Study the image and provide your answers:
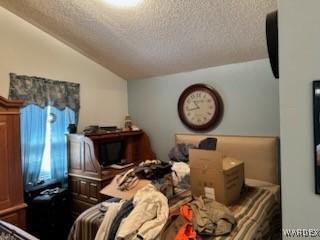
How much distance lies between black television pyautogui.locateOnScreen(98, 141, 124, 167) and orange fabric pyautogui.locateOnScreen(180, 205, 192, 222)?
1.96m

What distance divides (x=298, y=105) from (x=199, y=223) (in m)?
0.85

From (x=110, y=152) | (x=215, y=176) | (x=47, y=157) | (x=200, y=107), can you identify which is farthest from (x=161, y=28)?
(x=47, y=157)

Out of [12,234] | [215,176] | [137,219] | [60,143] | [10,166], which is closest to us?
[137,219]

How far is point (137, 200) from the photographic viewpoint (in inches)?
58.1

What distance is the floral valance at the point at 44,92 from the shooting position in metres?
2.74

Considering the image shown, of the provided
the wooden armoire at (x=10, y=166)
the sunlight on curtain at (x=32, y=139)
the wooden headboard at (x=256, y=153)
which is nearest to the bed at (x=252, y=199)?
the wooden headboard at (x=256, y=153)

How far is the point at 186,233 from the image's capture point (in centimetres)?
132

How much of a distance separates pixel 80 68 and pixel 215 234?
300 cm

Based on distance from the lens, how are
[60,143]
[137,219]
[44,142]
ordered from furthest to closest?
[60,143] < [44,142] < [137,219]

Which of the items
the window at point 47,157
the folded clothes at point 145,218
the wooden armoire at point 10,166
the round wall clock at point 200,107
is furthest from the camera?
the round wall clock at point 200,107

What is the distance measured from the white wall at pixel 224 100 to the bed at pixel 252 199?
0.18 meters

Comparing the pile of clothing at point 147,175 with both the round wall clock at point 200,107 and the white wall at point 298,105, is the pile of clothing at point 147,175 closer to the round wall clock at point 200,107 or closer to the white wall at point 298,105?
the white wall at point 298,105

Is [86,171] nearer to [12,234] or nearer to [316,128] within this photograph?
[12,234]

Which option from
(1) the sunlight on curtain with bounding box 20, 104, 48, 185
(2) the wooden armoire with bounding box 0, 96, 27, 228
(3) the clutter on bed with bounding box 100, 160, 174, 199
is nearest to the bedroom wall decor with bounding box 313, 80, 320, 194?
(3) the clutter on bed with bounding box 100, 160, 174, 199
